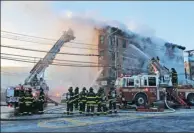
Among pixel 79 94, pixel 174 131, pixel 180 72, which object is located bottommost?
pixel 174 131

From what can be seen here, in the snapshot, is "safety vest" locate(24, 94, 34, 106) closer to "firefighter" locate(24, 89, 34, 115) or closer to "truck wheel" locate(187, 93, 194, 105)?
"firefighter" locate(24, 89, 34, 115)

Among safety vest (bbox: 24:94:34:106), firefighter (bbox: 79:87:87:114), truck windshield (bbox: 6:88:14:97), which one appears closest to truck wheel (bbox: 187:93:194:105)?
firefighter (bbox: 79:87:87:114)

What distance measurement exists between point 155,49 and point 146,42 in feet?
5.32

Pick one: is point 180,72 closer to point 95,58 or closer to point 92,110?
point 95,58

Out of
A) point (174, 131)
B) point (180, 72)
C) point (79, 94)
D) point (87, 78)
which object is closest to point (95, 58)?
point (87, 78)

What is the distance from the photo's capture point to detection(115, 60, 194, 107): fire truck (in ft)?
65.6

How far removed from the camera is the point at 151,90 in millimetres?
19953

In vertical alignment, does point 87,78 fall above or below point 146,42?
below

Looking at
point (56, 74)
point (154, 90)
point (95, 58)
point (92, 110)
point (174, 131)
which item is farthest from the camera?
point (56, 74)

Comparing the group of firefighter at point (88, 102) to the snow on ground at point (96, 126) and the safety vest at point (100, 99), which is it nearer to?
the safety vest at point (100, 99)

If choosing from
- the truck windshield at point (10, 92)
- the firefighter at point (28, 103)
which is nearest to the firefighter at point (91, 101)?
the firefighter at point (28, 103)

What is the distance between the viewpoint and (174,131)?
9445mm

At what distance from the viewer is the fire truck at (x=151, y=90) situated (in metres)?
20.0

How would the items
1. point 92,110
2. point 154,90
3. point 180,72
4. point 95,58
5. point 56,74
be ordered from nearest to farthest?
1. point 92,110
2. point 154,90
3. point 180,72
4. point 95,58
5. point 56,74
